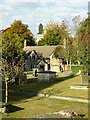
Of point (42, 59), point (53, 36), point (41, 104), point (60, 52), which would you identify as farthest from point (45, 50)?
point (41, 104)

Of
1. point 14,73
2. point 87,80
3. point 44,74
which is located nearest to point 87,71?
point 87,80

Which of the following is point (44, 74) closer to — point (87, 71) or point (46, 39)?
point (87, 71)

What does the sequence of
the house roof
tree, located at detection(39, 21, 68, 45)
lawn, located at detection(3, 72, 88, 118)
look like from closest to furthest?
lawn, located at detection(3, 72, 88, 118) → the house roof → tree, located at detection(39, 21, 68, 45)

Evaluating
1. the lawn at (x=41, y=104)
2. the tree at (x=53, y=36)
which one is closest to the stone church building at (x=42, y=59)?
the tree at (x=53, y=36)

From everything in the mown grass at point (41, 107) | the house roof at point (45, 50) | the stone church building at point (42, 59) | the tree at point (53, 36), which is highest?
the tree at point (53, 36)

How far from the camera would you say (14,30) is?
323 ft

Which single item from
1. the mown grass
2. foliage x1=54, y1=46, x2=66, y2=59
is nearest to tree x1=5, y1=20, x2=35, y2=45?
foliage x1=54, y1=46, x2=66, y2=59

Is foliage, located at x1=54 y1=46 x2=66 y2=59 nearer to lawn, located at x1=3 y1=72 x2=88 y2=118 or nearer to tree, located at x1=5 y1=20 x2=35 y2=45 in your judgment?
tree, located at x1=5 y1=20 x2=35 y2=45

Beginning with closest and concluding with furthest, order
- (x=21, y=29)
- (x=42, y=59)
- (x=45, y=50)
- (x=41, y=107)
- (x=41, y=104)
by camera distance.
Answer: (x=41, y=107), (x=41, y=104), (x=42, y=59), (x=45, y=50), (x=21, y=29)

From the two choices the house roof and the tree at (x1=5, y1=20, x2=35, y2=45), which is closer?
the house roof

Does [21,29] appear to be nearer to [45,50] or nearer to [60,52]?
[45,50]

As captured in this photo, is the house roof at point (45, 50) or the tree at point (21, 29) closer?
the house roof at point (45, 50)

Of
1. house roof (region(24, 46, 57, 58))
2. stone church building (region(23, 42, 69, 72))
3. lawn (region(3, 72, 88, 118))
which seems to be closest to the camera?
lawn (region(3, 72, 88, 118))

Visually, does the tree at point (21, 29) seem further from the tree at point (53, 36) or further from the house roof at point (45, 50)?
the house roof at point (45, 50)
